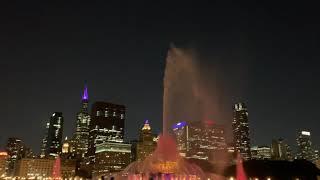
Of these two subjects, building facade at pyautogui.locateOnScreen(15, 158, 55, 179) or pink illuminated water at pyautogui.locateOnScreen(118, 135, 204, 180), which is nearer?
pink illuminated water at pyautogui.locateOnScreen(118, 135, 204, 180)

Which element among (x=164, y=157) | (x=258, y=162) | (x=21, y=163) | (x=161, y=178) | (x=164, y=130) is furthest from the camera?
(x=21, y=163)

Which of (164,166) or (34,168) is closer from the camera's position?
(164,166)

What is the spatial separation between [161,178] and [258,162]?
86195 millimetres

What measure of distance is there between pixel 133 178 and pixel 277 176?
77.2 meters

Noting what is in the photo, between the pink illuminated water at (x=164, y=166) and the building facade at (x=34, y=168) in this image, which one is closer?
the pink illuminated water at (x=164, y=166)

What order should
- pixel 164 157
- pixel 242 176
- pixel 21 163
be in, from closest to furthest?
1. pixel 164 157
2. pixel 242 176
3. pixel 21 163

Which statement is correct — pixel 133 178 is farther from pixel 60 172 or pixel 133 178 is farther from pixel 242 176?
pixel 60 172

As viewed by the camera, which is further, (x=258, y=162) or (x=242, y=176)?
(x=258, y=162)

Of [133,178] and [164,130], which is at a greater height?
[164,130]

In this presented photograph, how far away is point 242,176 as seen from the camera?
372ft

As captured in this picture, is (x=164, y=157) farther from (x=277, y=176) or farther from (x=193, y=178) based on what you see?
(x=277, y=176)

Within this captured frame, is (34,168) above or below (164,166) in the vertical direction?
above

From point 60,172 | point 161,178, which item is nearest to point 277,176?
point 161,178

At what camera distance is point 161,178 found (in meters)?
46.3
